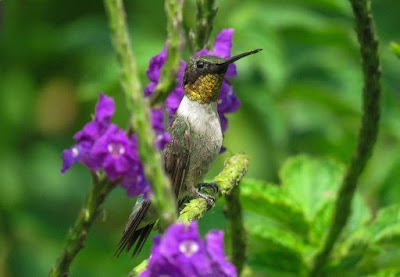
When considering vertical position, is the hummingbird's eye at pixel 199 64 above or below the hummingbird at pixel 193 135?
above

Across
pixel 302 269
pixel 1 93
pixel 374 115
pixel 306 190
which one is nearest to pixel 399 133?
pixel 306 190

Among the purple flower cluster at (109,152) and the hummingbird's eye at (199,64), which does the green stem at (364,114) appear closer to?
the hummingbird's eye at (199,64)

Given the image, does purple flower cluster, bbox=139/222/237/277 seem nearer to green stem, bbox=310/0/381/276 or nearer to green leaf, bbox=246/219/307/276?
green stem, bbox=310/0/381/276

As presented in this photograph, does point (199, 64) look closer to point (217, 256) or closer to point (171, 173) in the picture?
point (171, 173)

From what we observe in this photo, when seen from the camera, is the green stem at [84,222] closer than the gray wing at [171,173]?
Yes

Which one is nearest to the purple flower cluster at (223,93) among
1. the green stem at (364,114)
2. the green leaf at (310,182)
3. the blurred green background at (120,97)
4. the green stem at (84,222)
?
the green stem at (364,114)

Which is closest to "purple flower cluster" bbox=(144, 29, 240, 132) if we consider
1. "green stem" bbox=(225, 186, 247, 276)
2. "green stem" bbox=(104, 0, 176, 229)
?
"green stem" bbox=(225, 186, 247, 276)

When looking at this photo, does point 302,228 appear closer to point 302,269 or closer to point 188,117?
point 302,269
